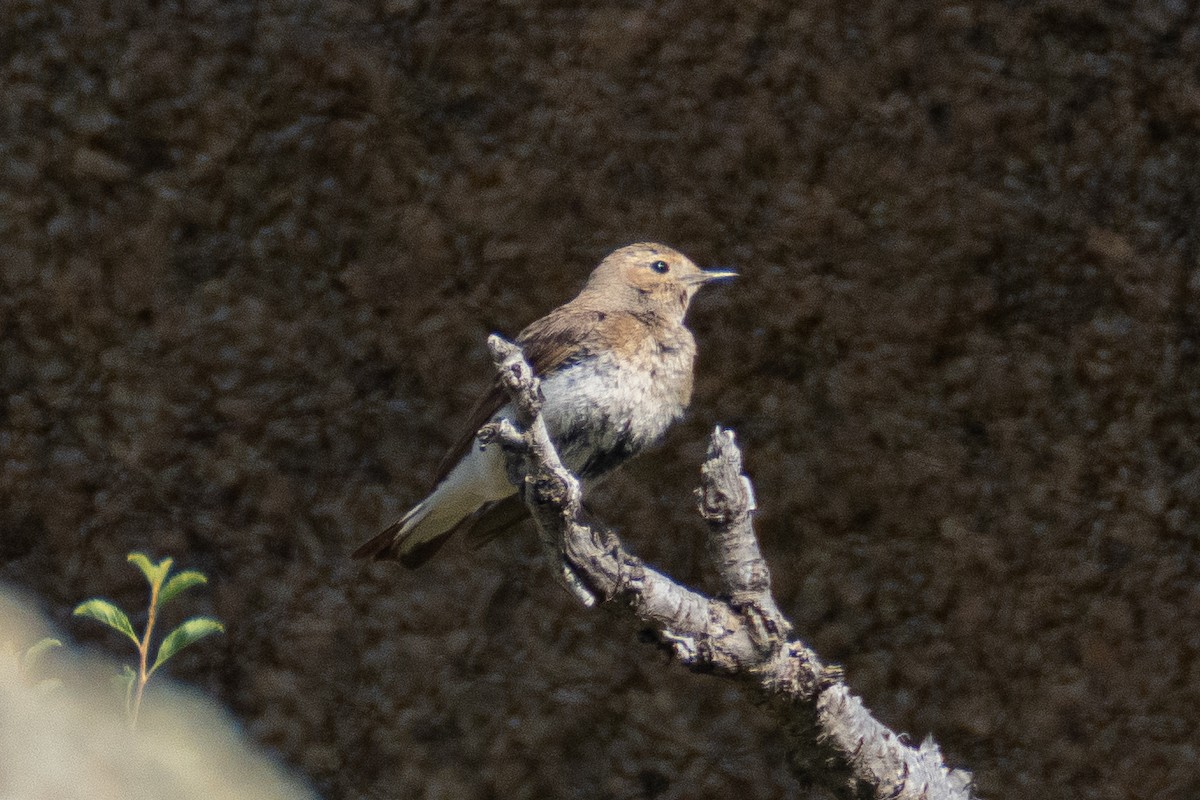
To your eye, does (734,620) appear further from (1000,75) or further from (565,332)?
(1000,75)

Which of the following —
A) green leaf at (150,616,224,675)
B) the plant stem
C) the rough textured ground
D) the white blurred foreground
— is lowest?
the rough textured ground

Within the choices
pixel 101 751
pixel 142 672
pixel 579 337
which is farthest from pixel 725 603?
pixel 101 751

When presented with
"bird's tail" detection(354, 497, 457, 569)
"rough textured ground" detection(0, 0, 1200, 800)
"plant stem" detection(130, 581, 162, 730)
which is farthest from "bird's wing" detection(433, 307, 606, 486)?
"plant stem" detection(130, 581, 162, 730)

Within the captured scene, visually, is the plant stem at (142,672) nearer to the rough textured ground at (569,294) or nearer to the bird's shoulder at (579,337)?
the bird's shoulder at (579,337)

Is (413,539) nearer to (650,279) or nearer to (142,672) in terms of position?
(650,279)

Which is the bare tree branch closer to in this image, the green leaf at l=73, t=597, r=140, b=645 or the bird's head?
the green leaf at l=73, t=597, r=140, b=645
